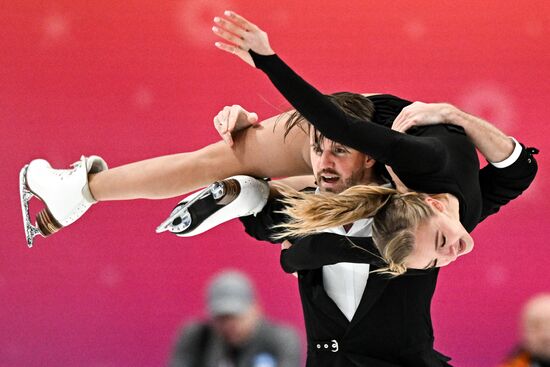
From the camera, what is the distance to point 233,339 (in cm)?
220

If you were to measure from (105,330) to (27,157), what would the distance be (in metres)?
0.94

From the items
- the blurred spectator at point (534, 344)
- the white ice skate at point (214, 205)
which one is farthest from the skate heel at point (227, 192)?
the blurred spectator at point (534, 344)

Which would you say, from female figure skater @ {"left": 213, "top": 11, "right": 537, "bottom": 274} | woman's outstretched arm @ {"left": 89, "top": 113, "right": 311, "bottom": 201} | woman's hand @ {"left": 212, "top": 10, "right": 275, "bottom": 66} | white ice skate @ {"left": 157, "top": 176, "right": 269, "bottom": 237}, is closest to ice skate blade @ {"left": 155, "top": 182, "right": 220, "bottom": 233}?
white ice skate @ {"left": 157, "top": 176, "right": 269, "bottom": 237}

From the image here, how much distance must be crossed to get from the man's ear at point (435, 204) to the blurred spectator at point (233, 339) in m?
0.71

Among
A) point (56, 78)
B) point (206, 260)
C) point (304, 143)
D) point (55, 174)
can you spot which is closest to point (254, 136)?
point (304, 143)

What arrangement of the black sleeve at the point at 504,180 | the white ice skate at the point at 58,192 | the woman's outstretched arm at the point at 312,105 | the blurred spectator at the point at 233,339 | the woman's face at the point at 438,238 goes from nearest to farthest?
the blurred spectator at the point at 233,339
the woman's outstretched arm at the point at 312,105
the woman's face at the point at 438,238
the black sleeve at the point at 504,180
the white ice skate at the point at 58,192

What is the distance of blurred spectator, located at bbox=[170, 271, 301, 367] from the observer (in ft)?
7.20

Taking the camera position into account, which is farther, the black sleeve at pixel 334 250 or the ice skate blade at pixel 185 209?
the ice skate blade at pixel 185 209

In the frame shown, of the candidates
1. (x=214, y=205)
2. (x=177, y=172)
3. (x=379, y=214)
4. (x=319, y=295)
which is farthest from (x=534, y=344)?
(x=177, y=172)

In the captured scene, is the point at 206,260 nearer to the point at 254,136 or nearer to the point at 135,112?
the point at 135,112

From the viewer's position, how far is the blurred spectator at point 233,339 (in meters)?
2.19

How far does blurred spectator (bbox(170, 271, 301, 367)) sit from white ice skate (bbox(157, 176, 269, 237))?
932mm

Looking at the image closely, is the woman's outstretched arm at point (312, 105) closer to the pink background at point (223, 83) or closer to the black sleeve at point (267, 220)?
the black sleeve at point (267, 220)

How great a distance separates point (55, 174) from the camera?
3.63 meters
